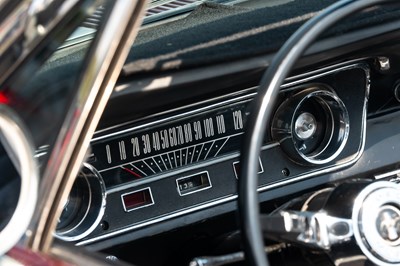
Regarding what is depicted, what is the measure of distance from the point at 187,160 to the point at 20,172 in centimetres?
81

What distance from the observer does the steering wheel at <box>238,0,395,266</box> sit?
1.56m

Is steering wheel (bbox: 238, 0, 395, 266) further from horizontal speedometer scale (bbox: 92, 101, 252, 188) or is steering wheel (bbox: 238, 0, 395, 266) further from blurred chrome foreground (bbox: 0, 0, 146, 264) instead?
horizontal speedometer scale (bbox: 92, 101, 252, 188)

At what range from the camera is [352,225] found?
184cm

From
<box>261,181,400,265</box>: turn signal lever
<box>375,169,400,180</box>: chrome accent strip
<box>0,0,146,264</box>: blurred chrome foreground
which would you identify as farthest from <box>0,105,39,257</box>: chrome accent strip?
<box>375,169,400,180</box>: chrome accent strip

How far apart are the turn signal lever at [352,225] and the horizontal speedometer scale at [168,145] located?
50cm

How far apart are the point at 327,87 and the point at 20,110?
3.54ft

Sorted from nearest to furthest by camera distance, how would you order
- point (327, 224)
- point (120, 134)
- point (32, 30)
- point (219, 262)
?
1. point (32, 30)
2. point (327, 224)
3. point (219, 262)
4. point (120, 134)

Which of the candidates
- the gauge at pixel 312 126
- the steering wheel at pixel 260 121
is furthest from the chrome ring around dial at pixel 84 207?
the steering wheel at pixel 260 121

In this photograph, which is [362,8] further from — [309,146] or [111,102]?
[309,146]

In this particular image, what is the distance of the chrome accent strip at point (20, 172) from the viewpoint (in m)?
1.58

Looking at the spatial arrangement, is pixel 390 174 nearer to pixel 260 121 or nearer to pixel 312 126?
pixel 312 126

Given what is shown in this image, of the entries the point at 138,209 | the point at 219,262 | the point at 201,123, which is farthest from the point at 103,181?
the point at 219,262

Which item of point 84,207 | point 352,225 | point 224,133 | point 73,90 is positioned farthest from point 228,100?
point 73,90

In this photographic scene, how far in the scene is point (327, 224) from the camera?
180cm
